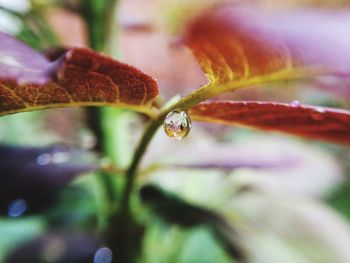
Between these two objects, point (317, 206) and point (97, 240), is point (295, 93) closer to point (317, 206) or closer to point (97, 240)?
point (317, 206)

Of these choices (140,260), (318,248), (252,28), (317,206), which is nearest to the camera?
(252,28)

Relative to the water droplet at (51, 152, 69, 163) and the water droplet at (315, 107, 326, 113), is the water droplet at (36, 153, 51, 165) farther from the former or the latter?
the water droplet at (315, 107, 326, 113)

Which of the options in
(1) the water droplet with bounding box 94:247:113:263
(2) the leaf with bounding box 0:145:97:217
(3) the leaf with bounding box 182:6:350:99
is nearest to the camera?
(3) the leaf with bounding box 182:6:350:99

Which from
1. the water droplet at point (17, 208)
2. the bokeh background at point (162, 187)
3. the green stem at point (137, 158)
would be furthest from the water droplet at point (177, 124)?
the water droplet at point (17, 208)

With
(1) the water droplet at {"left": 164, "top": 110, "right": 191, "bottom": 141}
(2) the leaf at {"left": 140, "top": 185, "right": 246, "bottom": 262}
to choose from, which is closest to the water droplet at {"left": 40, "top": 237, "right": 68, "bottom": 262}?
(2) the leaf at {"left": 140, "top": 185, "right": 246, "bottom": 262}

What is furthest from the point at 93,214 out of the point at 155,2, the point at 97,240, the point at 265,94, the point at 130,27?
the point at 155,2

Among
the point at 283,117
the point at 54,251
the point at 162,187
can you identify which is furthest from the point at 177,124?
the point at 54,251
